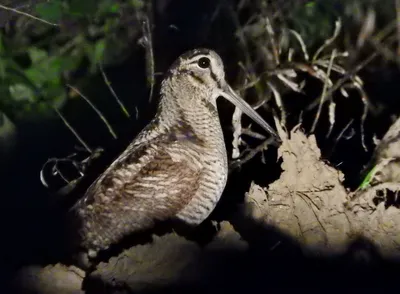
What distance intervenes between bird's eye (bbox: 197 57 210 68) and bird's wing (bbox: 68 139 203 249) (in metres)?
0.45

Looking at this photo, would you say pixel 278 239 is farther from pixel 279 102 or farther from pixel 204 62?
pixel 279 102

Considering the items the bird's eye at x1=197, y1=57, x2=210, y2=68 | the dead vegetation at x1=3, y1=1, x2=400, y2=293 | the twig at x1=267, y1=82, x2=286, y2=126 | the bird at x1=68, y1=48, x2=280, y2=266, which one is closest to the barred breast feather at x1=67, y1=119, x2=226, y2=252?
the bird at x1=68, y1=48, x2=280, y2=266

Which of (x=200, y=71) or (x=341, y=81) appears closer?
(x=200, y=71)

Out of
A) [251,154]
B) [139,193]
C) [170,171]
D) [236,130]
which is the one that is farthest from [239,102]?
[139,193]

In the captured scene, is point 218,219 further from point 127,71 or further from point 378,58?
point 378,58

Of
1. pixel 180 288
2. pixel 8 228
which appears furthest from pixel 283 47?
pixel 180 288

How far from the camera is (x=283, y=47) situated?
502cm

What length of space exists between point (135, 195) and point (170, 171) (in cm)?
18

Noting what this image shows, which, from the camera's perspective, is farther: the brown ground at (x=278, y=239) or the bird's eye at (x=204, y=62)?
the bird's eye at (x=204, y=62)

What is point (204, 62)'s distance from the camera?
3707 millimetres

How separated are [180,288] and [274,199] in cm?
70

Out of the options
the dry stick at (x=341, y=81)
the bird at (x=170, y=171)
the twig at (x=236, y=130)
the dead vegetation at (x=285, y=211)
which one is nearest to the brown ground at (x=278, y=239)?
the dead vegetation at (x=285, y=211)

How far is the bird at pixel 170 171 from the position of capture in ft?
11.0

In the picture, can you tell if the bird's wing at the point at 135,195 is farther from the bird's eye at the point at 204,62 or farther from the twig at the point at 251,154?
the twig at the point at 251,154
